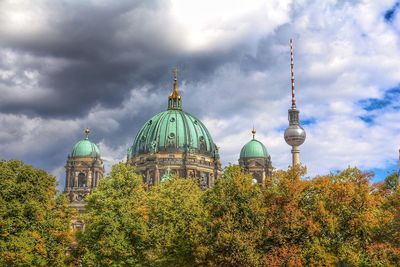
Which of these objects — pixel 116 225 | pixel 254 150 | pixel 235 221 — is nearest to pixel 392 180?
pixel 235 221

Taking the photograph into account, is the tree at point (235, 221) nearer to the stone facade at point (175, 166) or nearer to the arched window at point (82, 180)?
the stone facade at point (175, 166)

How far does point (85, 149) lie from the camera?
502ft

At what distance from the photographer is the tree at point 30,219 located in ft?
192

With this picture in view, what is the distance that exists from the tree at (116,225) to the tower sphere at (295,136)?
7785cm

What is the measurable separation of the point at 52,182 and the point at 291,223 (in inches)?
1238

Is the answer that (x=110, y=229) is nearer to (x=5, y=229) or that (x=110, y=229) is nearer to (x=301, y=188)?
(x=5, y=229)

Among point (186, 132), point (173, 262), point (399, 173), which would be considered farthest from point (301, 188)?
point (186, 132)

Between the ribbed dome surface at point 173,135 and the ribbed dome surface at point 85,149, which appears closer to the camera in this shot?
the ribbed dome surface at point 173,135

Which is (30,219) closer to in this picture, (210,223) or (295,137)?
(210,223)

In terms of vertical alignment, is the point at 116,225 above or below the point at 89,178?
below

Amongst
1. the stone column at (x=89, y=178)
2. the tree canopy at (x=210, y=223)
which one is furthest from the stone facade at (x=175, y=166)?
the tree canopy at (x=210, y=223)

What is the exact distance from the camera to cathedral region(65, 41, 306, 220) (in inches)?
5640

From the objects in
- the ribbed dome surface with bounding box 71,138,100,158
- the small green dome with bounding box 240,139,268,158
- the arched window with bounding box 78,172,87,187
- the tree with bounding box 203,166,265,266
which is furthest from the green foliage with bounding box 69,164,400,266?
the small green dome with bounding box 240,139,268,158

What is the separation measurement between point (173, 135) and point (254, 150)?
25.6 metres
